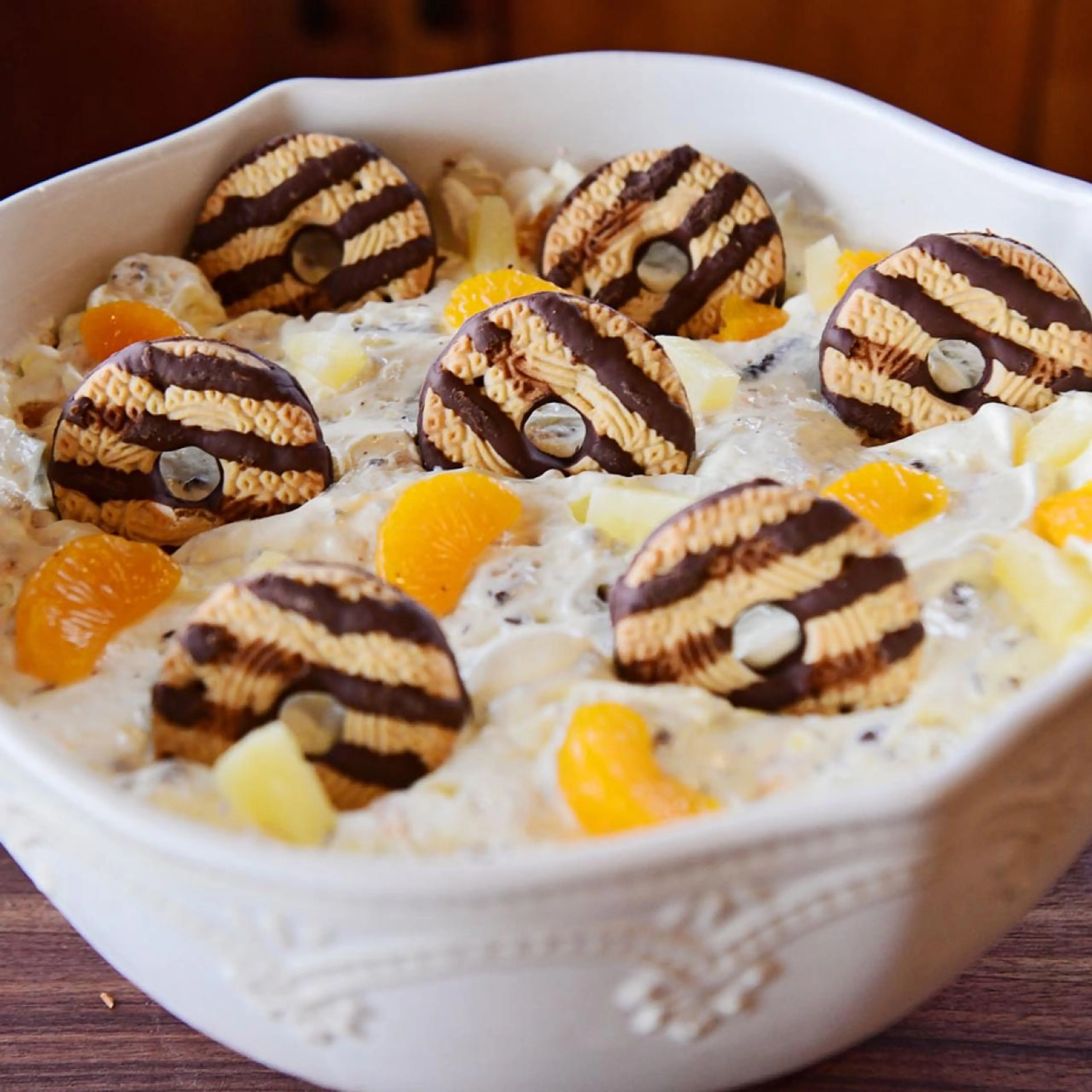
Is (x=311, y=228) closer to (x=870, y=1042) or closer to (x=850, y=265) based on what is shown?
(x=850, y=265)

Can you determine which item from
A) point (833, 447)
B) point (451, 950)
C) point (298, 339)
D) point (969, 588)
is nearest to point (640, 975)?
point (451, 950)

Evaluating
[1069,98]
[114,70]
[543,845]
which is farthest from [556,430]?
[1069,98]

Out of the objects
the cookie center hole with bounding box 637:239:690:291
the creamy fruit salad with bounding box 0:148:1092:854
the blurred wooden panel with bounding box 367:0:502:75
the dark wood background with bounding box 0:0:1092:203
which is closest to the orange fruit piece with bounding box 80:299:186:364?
the creamy fruit salad with bounding box 0:148:1092:854

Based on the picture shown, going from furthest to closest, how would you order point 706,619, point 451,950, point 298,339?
point 298,339, point 706,619, point 451,950

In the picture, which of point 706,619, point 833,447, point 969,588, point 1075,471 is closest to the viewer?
point 706,619

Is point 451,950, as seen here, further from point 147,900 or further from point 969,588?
point 969,588

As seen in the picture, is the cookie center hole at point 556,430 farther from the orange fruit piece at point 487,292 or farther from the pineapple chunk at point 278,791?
the pineapple chunk at point 278,791

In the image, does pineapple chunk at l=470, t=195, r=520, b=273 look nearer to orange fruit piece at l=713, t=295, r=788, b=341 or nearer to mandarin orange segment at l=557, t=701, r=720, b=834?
orange fruit piece at l=713, t=295, r=788, b=341

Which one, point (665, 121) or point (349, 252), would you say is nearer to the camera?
point (349, 252)
